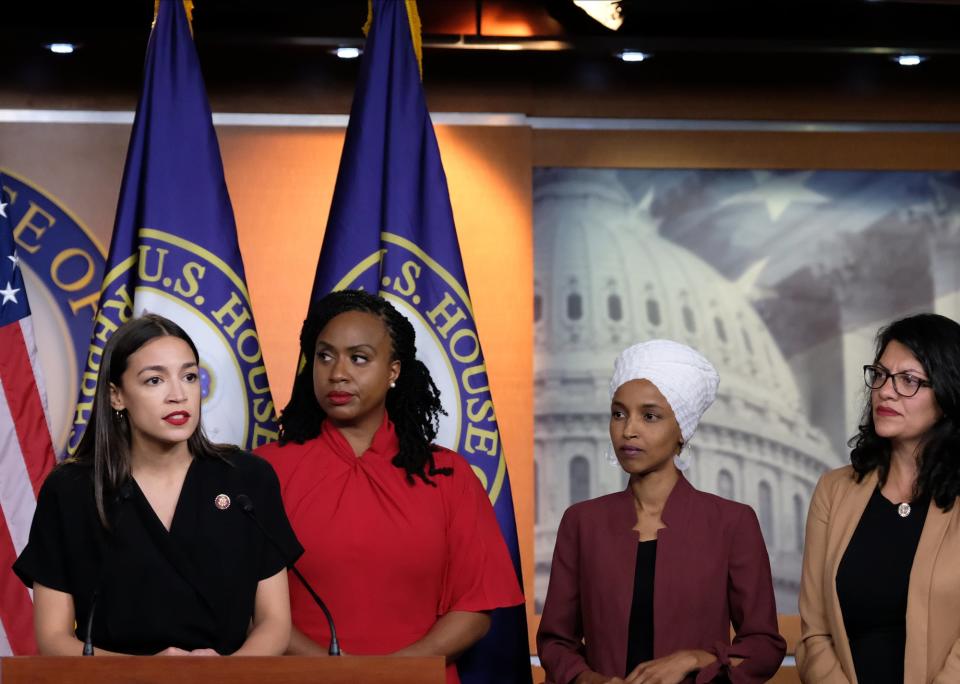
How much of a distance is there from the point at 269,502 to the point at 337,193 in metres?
1.33

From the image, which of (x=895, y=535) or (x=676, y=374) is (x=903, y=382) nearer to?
(x=895, y=535)

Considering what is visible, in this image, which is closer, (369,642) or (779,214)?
(369,642)

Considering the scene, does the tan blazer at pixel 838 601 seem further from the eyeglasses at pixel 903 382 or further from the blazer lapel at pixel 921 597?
the eyeglasses at pixel 903 382

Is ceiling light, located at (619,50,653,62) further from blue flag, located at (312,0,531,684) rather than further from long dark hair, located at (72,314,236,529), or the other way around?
long dark hair, located at (72,314,236,529)

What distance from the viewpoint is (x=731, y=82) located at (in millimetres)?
5285

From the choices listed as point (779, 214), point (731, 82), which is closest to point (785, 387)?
point (779, 214)

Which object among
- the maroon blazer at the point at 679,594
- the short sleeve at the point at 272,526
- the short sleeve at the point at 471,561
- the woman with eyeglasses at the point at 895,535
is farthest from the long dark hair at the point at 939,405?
the short sleeve at the point at 272,526

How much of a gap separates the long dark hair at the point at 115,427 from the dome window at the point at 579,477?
7.25 feet

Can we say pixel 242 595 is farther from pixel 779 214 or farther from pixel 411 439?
pixel 779 214

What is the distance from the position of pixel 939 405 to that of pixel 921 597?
18.6 inches

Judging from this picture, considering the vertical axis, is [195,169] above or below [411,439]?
above

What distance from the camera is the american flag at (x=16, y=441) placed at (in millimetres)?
4055

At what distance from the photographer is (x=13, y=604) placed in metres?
4.06

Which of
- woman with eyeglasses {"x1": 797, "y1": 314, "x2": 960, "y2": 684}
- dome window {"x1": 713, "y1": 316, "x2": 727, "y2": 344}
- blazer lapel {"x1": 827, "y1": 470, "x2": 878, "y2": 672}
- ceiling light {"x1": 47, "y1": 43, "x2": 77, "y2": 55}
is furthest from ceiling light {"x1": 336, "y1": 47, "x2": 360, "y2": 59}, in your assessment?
blazer lapel {"x1": 827, "y1": 470, "x2": 878, "y2": 672}
